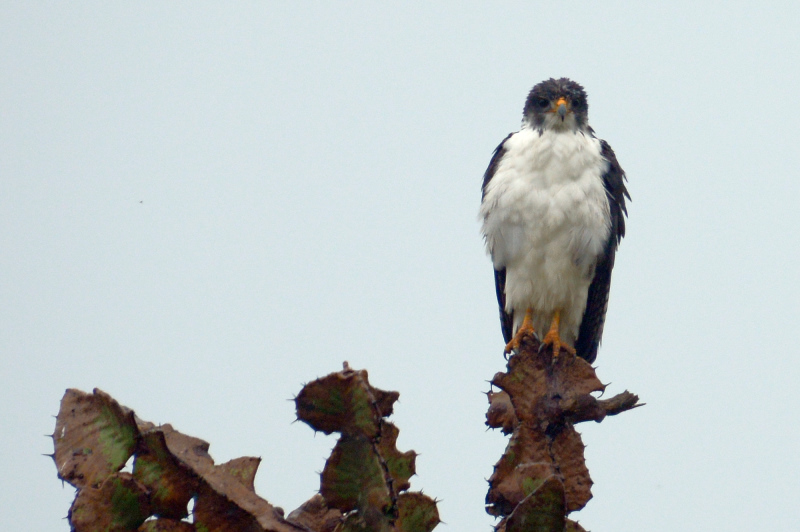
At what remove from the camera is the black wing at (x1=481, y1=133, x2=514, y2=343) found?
7148 millimetres

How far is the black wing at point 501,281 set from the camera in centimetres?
715

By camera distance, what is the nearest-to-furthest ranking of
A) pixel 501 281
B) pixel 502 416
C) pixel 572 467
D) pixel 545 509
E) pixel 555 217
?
1. pixel 545 509
2. pixel 572 467
3. pixel 502 416
4. pixel 555 217
5. pixel 501 281

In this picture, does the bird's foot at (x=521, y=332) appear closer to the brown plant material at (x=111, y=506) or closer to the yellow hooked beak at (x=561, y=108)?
the yellow hooked beak at (x=561, y=108)

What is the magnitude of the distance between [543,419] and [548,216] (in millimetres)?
2845

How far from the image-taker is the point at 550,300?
7039 mm

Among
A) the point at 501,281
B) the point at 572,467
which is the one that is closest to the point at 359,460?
the point at 572,467

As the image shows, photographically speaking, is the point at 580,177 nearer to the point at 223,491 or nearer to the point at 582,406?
the point at 582,406

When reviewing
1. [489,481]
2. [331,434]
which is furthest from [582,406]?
[331,434]

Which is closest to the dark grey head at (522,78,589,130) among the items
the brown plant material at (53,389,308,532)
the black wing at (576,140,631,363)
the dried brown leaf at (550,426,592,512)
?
the black wing at (576,140,631,363)

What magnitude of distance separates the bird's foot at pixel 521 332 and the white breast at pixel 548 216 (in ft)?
0.40

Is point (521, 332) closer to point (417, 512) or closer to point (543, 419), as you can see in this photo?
point (543, 419)

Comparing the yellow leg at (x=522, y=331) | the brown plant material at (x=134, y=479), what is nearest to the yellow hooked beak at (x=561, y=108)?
the yellow leg at (x=522, y=331)

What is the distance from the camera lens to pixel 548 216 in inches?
261

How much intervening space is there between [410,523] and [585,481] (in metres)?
0.89
